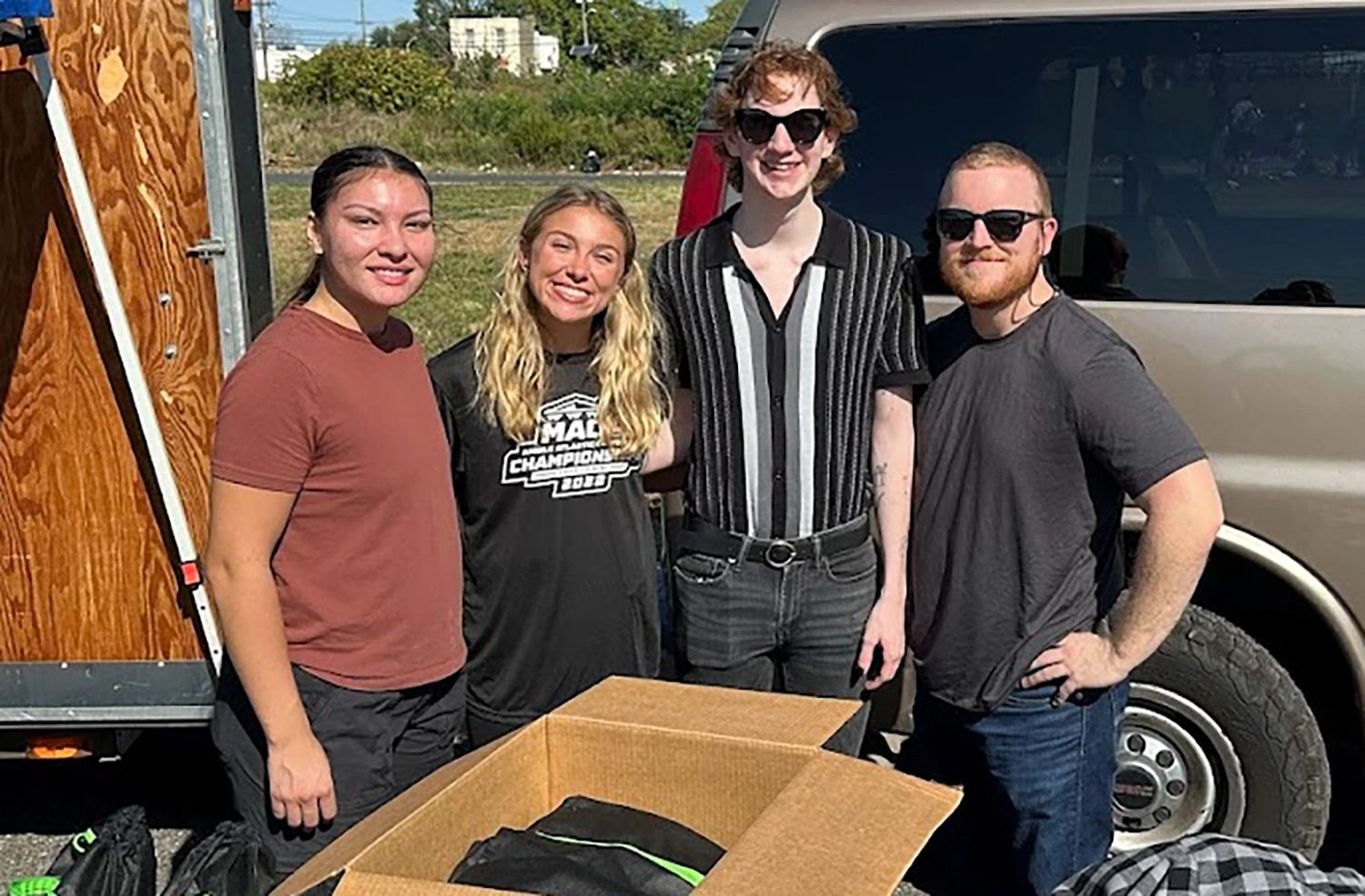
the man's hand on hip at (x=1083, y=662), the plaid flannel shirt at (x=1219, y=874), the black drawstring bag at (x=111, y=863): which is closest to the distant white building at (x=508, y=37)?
the man's hand on hip at (x=1083, y=662)

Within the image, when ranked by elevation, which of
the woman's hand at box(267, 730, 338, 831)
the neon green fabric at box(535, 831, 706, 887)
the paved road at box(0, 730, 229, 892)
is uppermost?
the neon green fabric at box(535, 831, 706, 887)

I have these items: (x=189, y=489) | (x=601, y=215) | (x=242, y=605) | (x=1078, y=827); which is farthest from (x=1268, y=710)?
(x=189, y=489)

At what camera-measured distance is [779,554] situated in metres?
2.88

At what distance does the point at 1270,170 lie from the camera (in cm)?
344

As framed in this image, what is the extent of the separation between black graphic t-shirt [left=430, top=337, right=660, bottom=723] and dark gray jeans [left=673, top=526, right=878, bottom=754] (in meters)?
0.15

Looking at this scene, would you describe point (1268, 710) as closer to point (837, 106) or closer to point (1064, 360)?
point (1064, 360)

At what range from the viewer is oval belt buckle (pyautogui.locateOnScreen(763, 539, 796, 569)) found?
288 centimetres

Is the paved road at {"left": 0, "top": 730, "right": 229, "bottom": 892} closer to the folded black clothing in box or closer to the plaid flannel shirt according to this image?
the folded black clothing in box

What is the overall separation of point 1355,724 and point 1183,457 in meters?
1.65

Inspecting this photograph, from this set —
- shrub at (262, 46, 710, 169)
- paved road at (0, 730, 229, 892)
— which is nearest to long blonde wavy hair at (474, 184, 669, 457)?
paved road at (0, 730, 229, 892)

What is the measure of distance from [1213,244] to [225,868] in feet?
8.43

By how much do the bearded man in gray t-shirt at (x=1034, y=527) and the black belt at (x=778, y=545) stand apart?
0.47 feet

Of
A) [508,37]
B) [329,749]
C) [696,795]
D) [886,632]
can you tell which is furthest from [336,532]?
[508,37]

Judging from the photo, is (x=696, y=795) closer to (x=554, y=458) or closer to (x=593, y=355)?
(x=554, y=458)
